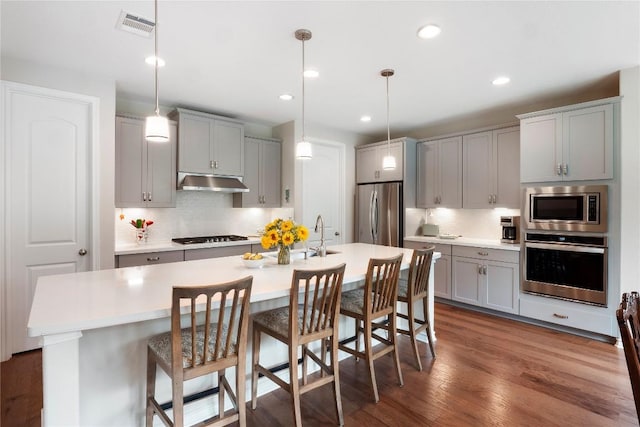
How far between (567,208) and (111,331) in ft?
13.6

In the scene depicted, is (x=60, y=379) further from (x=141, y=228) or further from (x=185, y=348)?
(x=141, y=228)

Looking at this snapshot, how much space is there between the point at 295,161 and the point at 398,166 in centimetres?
156

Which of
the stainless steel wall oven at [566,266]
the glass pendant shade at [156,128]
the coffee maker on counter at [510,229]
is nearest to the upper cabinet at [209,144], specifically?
the glass pendant shade at [156,128]

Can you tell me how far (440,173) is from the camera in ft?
16.3

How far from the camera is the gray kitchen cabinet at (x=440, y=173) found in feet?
15.6

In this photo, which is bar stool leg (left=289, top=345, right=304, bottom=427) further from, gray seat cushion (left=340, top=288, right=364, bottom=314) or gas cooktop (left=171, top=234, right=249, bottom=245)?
gas cooktop (left=171, top=234, right=249, bottom=245)

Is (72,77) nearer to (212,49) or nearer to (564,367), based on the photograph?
(212,49)

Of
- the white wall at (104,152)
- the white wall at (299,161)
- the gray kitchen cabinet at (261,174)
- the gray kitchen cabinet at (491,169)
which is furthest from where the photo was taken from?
the white wall at (299,161)

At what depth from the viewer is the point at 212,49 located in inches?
108

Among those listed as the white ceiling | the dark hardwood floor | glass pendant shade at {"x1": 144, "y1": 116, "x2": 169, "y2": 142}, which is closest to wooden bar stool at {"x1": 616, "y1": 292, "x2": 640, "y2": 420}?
the dark hardwood floor

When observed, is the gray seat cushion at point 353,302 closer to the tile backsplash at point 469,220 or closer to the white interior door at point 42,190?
the white interior door at point 42,190

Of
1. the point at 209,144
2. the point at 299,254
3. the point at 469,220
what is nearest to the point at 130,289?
the point at 299,254

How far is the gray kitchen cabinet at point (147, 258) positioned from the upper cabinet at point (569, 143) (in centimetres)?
407

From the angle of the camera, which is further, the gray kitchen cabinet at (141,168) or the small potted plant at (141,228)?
the small potted plant at (141,228)
